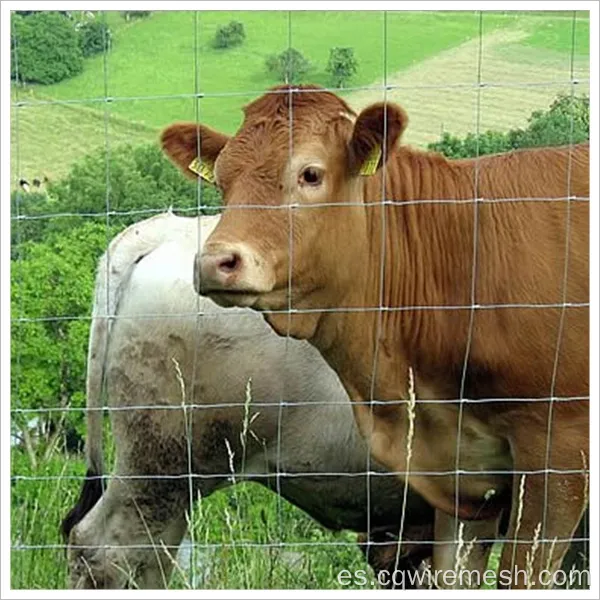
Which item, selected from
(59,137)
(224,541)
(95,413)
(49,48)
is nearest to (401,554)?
(224,541)

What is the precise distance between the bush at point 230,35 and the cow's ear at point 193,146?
14.2ft

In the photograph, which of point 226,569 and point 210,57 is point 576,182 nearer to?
point 226,569

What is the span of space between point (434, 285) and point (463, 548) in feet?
3.66

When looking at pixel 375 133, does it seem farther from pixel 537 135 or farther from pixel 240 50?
pixel 240 50

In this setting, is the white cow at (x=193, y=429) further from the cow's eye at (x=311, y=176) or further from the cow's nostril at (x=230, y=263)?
the cow's nostril at (x=230, y=263)

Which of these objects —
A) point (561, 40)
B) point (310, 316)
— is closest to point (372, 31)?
point (561, 40)

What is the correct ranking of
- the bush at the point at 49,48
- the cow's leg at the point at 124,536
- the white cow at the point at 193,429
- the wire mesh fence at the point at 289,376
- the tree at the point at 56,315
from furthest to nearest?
the tree at the point at 56,315 < the bush at the point at 49,48 < the cow's leg at the point at 124,536 < the white cow at the point at 193,429 < the wire mesh fence at the point at 289,376

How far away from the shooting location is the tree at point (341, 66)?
28.9 feet

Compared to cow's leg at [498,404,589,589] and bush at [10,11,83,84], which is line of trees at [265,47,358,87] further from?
cow's leg at [498,404,589,589]

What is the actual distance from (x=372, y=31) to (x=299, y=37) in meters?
1.09

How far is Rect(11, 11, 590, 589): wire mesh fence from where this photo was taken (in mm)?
4957

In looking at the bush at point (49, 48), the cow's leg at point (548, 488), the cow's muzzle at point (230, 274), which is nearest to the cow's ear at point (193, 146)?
the cow's muzzle at point (230, 274)

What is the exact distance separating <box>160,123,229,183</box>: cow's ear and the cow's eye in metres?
0.53

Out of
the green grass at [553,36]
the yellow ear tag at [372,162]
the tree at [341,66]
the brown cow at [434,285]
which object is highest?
the green grass at [553,36]
